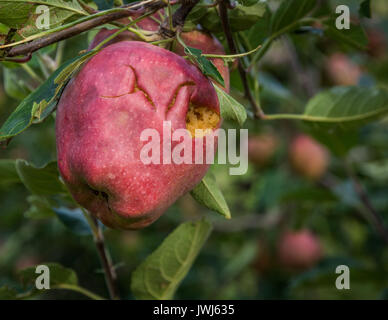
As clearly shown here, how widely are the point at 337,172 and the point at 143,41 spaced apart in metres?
1.79

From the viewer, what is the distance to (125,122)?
0.63 m

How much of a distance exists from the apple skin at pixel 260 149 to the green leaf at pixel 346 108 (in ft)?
4.32

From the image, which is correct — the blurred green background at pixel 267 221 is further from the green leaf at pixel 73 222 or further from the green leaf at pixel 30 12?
the green leaf at pixel 30 12

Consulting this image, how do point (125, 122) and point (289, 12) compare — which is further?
point (289, 12)

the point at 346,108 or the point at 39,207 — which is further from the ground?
the point at 346,108

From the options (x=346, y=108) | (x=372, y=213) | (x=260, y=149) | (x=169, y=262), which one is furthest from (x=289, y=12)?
(x=260, y=149)

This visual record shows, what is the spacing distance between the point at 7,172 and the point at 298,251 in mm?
1398

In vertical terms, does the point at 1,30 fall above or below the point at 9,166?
above

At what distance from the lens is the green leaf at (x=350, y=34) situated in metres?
0.97

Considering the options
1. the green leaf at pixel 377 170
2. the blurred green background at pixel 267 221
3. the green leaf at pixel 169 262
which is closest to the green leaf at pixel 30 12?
the green leaf at pixel 169 262

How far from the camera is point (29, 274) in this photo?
956mm

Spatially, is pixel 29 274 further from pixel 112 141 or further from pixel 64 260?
pixel 64 260

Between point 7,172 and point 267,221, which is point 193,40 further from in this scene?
point 267,221

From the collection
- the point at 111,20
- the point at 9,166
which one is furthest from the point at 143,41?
the point at 9,166
